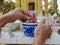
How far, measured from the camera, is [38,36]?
465 mm

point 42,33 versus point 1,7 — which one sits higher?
point 1,7

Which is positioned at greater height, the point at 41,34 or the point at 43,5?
the point at 43,5

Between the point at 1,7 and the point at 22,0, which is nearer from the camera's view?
the point at 22,0

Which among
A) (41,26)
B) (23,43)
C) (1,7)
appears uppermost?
(1,7)

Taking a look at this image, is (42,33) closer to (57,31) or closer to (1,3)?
(57,31)

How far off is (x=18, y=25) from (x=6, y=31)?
0.18m

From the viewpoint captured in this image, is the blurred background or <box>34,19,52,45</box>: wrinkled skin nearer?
<box>34,19,52,45</box>: wrinkled skin

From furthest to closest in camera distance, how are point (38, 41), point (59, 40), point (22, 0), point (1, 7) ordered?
1. point (1, 7)
2. point (22, 0)
3. point (59, 40)
4. point (38, 41)

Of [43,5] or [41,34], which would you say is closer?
[41,34]

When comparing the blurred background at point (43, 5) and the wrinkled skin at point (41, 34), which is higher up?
the blurred background at point (43, 5)

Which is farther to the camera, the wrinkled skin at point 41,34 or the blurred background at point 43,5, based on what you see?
the blurred background at point 43,5

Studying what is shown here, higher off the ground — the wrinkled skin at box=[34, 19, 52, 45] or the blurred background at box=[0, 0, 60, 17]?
the blurred background at box=[0, 0, 60, 17]


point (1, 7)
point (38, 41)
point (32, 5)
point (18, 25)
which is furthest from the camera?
point (1, 7)

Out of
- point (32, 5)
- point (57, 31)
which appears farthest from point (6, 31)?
point (32, 5)
